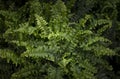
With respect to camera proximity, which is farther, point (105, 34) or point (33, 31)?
point (105, 34)

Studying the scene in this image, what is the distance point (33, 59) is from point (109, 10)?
2706 mm

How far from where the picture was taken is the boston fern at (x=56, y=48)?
5.00 m

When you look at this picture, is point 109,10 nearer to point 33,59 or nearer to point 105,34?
point 105,34

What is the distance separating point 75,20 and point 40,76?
1.68 metres

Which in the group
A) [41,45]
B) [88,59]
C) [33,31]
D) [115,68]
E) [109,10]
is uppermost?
[109,10]

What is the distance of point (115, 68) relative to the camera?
613cm

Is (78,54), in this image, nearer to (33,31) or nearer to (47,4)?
(33,31)

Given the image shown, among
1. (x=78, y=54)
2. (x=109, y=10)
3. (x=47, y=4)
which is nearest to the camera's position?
(x=78, y=54)

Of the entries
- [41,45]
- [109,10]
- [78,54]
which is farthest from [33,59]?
[109,10]

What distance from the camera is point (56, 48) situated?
203 inches

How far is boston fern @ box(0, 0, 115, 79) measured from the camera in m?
5.00

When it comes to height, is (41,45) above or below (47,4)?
below

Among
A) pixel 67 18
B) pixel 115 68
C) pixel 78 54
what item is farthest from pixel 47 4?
pixel 115 68

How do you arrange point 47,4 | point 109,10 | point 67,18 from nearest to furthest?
point 67,18, point 47,4, point 109,10
